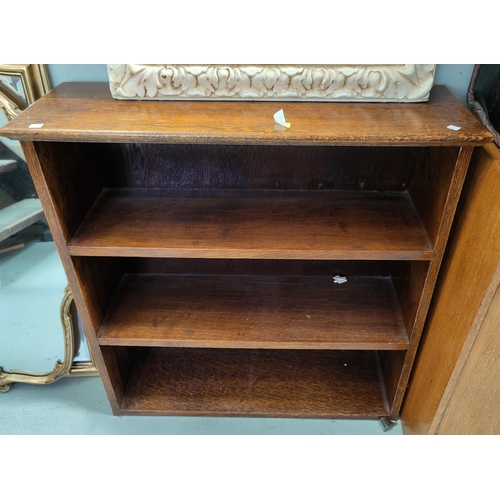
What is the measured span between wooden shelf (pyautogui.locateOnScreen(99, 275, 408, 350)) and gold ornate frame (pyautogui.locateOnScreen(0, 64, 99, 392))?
0.20 metres

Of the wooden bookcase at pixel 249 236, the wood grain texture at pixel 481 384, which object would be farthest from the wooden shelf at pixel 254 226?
the wood grain texture at pixel 481 384

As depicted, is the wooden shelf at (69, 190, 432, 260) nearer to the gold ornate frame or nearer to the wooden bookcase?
the wooden bookcase

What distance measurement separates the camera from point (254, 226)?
1044 mm

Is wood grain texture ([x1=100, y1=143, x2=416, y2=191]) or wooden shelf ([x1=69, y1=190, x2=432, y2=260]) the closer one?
wooden shelf ([x1=69, y1=190, x2=432, y2=260])

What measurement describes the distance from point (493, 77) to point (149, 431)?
1292 millimetres

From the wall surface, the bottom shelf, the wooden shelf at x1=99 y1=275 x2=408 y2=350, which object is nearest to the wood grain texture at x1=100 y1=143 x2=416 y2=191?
the wall surface

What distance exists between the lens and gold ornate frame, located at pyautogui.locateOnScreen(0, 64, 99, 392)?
1018 millimetres

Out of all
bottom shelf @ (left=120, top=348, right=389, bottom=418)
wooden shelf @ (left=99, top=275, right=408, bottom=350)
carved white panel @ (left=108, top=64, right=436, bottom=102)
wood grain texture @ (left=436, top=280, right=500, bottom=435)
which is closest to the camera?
wood grain texture @ (left=436, top=280, right=500, bottom=435)

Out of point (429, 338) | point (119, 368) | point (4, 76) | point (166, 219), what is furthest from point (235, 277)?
point (4, 76)

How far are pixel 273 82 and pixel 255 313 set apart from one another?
0.60 metres

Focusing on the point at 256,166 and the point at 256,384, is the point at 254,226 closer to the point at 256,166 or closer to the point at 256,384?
the point at 256,166

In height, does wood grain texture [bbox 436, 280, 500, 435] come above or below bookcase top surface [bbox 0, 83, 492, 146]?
below

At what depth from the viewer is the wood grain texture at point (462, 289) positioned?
80 cm

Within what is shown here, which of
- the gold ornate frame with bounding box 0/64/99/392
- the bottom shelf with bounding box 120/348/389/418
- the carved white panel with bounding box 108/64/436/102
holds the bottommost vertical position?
the bottom shelf with bounding box 120/348/389/418
